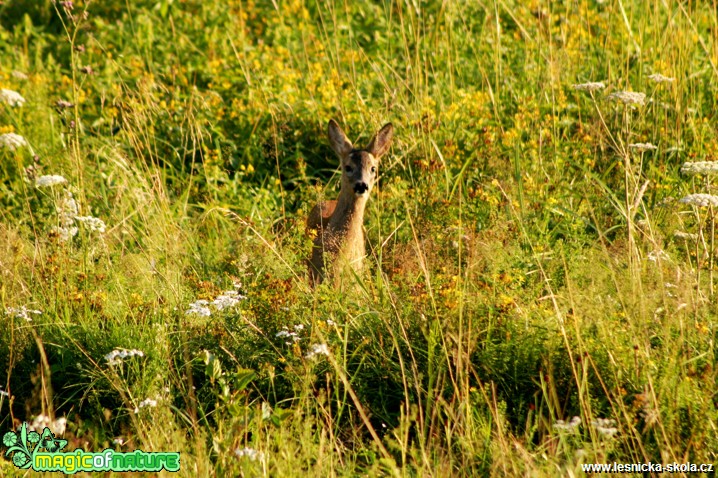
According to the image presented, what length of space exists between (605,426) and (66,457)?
6.31 feet

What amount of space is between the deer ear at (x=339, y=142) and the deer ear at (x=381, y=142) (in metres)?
0.21

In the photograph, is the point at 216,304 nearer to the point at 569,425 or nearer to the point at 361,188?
the point at 569,425

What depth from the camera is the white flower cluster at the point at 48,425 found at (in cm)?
341

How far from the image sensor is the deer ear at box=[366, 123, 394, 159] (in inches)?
235

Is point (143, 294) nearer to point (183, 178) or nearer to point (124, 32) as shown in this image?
point (183, 178)

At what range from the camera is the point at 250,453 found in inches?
125

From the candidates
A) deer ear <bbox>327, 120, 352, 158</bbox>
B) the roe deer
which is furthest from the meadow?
deer ear <bbox>327, 120, 352, 158</bbox>

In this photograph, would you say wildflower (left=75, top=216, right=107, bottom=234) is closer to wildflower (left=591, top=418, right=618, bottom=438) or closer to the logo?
the logo

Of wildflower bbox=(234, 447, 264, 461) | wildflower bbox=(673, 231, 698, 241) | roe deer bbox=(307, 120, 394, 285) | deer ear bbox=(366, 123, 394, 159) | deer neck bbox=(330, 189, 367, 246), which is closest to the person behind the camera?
wildflower bbox=(234, 447, 264, 461)

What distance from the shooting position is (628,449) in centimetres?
339

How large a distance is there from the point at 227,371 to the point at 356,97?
10.8 ft

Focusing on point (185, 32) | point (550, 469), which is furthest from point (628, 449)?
point (185, 32)

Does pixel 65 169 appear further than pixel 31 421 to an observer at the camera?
Yes

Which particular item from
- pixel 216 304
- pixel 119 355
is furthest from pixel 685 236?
pixel 119 355
